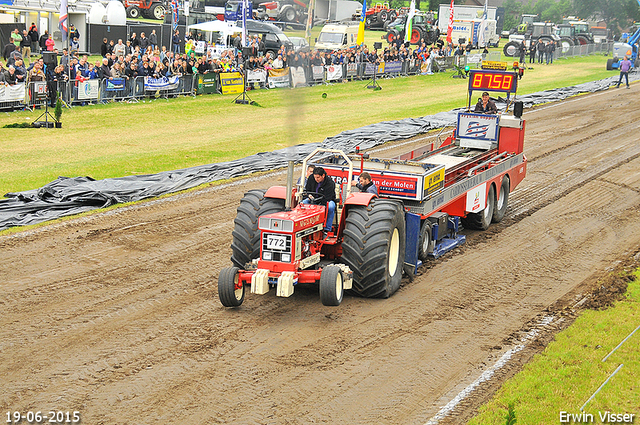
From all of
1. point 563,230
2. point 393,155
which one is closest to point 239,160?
point 393,155

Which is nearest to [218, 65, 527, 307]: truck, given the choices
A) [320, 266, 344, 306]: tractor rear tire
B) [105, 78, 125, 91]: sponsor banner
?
[320, 266, 344, 306]: tractor rear tire

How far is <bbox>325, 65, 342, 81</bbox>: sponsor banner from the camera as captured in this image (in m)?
37.1

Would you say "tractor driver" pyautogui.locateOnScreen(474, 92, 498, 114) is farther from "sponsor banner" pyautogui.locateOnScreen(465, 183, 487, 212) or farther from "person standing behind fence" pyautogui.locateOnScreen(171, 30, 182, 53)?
"person standing behind fence" pyautogui.locateOnScreen(171, 30, 182, 53)

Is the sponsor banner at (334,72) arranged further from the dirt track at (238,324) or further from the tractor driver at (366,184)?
the tractor driver at (366,184)

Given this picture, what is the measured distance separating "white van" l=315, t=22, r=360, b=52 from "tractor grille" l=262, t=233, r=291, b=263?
35571mm

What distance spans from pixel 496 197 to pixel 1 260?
937 centimetres

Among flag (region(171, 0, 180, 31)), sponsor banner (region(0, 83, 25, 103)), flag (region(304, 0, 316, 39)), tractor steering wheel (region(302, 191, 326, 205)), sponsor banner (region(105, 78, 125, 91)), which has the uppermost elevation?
flag (region(171, 0, 180, 31))

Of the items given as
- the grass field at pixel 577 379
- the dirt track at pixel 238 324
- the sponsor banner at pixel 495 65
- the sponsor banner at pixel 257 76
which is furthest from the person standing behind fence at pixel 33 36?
the grass field at pixel 577 379

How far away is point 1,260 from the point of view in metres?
12.0

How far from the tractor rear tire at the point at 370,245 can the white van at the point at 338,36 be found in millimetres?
34873

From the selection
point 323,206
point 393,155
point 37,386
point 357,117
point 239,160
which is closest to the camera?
point 37,386

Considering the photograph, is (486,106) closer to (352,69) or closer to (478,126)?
(478,126)

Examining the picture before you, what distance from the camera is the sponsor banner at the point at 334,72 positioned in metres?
37.1

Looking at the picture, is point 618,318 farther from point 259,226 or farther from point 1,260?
point 1,260
